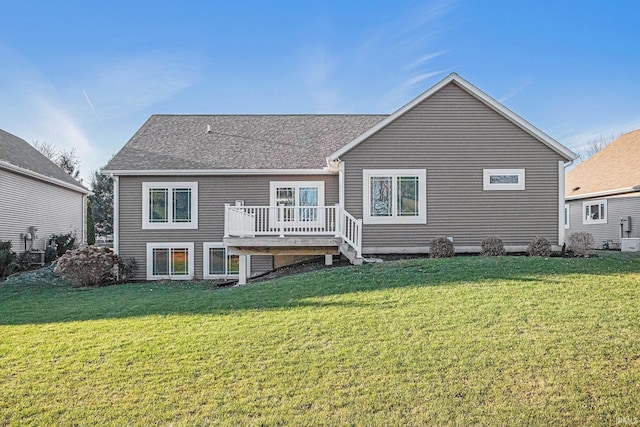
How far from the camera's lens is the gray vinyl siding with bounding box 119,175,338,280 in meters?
15.0

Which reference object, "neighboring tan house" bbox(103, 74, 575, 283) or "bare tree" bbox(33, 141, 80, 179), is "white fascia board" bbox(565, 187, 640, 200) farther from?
"bare tree" bbox(33, 141, 80, 179)

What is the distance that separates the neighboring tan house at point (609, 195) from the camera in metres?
18.6

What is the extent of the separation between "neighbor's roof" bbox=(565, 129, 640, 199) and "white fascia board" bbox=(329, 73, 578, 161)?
6908 mm

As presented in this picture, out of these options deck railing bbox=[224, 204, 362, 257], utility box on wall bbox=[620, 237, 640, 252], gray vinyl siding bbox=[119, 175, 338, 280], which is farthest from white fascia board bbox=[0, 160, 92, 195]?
utility box on wall bbox=[620, 237, 640, 252]

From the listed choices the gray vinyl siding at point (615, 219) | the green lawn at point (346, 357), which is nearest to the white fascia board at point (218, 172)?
the green lawn at point (346, 357)

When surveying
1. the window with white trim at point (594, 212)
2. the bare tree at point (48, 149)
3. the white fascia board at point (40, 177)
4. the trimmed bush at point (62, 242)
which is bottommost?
the trimmed bush at point (62, 242)

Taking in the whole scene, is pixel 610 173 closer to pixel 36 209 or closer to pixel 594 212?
pixel 594 212

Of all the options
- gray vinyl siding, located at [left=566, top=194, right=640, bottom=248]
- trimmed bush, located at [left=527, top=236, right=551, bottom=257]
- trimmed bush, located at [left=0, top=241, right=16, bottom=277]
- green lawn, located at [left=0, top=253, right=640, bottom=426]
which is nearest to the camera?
green lawn, located at [left=0, top=253, right=640, bottom=426]

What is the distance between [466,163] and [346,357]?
9271 millimetres

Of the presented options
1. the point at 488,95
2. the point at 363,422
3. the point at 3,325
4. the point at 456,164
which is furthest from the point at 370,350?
the point at 488,95

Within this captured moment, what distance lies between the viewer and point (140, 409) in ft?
15.7

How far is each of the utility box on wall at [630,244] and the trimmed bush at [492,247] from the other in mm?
7755

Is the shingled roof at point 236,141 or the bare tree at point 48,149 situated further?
the bare tree at point 48,149

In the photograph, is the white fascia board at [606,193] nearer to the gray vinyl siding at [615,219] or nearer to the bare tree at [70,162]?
the gray vinyl siding at [615,219]
